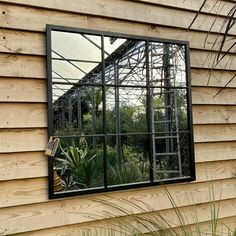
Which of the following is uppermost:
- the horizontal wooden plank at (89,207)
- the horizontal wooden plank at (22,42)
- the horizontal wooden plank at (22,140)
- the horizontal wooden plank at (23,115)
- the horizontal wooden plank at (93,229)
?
the horizontal wooden plank at (22,42)

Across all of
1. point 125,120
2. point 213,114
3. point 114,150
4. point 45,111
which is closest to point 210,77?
point 213,114

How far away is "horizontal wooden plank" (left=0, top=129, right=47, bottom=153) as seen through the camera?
2039 mm

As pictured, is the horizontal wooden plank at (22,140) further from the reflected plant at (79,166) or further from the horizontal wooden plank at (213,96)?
the horizontal wooden plank at (213,96)

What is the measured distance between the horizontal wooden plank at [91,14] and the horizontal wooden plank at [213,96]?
0.50 m

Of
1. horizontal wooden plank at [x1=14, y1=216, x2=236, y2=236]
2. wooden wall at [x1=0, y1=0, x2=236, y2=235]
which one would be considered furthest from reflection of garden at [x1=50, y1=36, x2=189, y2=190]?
horizontal wooden plank at [x1=14, y1=216, x2=236, y2=236]

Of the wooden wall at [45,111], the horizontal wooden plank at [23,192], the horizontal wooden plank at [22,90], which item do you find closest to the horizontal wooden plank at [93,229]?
the wooden wall at [45,111]

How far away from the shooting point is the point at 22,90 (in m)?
2.11

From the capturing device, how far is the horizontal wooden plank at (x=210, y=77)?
285 centimetres

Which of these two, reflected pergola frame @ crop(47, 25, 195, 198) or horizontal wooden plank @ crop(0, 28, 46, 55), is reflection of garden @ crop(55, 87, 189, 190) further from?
horizontal wooden plank @ crop(0, 28, 46, 55)

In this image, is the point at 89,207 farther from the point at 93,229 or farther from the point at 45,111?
the point at 45,111

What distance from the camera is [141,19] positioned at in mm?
2590

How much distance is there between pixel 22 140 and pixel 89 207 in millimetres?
607

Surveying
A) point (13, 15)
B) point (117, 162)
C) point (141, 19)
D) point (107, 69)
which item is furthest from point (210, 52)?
point (13, 15)

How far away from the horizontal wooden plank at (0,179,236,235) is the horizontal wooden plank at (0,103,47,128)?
475 mm
